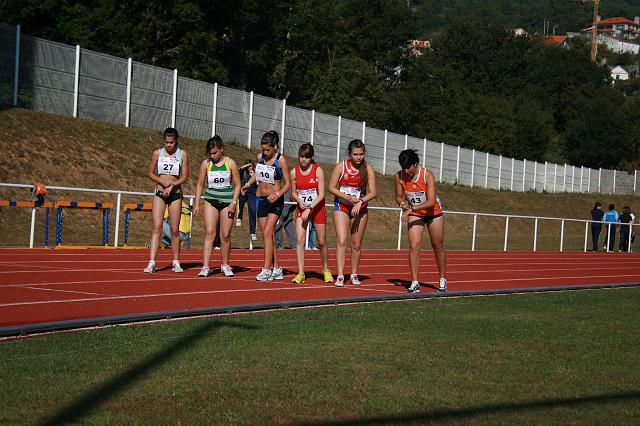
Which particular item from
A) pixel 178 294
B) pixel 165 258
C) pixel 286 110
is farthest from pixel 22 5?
pixel 178 294

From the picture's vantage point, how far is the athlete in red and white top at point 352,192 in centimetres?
1498

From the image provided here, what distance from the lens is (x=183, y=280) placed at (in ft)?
50.1

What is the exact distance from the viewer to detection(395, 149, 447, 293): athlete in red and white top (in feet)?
47.1

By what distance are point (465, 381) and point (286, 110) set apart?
38814mm

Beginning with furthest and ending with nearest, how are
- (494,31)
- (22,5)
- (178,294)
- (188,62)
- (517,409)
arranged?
(494,31), (188,62), (22,5), (178,294), (517,409)

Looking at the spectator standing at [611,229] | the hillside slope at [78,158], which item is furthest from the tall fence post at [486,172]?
the spectator standing at [611,229]

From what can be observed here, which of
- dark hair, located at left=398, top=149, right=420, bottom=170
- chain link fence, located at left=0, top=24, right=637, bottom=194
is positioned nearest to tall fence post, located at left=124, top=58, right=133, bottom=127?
chain link fence, located at left=0, top=24, right=637, bottom=194

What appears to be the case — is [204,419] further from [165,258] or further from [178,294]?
[165,258]

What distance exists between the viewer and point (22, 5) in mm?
52938

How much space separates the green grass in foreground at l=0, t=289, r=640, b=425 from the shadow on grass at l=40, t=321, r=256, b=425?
0.04ft

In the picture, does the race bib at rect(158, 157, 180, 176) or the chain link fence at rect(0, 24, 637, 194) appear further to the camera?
the chain link fence at rect(0, 24, 637, 194)

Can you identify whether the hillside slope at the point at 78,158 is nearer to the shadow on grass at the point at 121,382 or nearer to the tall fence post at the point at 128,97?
the tall fence post at the point at 128,97

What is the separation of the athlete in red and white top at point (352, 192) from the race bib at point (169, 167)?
2.29m

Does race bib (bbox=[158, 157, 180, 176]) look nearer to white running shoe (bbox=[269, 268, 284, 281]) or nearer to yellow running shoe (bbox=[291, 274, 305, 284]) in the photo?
white running shoe (bbox=[269, 268, 284, 281])
